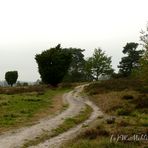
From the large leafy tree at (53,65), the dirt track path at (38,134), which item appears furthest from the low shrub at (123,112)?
the large leafy tree at (53,65)

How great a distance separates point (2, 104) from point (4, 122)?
14180 millimetres

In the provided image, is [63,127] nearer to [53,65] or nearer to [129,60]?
[53,65]

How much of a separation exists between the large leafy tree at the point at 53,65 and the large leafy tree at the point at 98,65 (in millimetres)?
27648

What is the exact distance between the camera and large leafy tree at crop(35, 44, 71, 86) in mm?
87438

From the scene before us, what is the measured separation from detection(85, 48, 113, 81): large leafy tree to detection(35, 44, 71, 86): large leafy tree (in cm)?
2765

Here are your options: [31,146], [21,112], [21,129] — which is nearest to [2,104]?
[21,112]

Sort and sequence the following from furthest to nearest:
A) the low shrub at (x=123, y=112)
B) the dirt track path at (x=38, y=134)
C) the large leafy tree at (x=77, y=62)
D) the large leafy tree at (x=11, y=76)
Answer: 1. the large leafy tree at (x=77, y=62)
2. the large leafy tree at (x=11, y=76)
3. the low shrub at (x=123, y=112)
4. the dirt track path at (x=38, y=134)

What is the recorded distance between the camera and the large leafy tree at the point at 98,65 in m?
119

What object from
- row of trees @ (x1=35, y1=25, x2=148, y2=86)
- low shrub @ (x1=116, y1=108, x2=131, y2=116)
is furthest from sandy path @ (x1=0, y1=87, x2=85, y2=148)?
row of trees @ (x1=35, y1=25, x2=148, y2=86)

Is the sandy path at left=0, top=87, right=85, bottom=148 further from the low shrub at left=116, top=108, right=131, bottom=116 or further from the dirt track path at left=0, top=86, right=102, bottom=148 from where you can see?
the low shrub at left=116, top=108, right=131, bottom=116

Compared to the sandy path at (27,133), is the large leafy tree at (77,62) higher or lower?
higher

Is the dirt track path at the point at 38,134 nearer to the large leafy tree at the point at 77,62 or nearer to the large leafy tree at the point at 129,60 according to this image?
the large leafy tree at the point at 129,60

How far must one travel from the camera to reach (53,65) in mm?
88625

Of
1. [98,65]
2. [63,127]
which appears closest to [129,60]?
[98,65]
